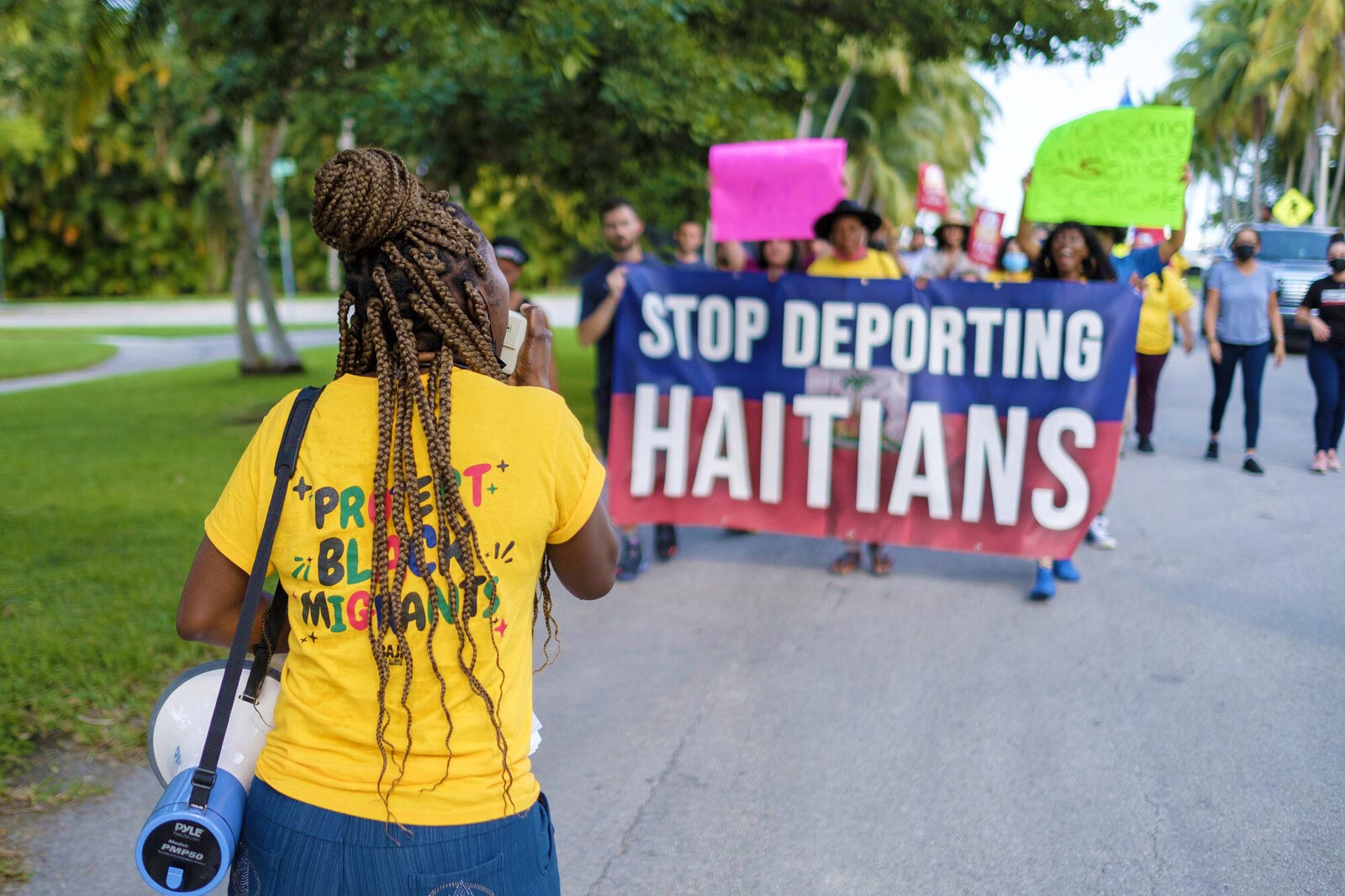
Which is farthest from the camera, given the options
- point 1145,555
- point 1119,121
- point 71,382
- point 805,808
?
point 71,382

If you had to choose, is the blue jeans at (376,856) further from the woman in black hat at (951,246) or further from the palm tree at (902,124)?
the palm tree at (902,124)

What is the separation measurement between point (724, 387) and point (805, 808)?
10.3ft

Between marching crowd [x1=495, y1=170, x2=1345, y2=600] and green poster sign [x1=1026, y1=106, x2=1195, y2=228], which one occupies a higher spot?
Result: green poster sign [x1=1026, y1=106, x2=1195, y2=228]

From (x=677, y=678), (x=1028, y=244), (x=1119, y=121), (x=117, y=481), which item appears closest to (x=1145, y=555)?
(x=1028, y=244)

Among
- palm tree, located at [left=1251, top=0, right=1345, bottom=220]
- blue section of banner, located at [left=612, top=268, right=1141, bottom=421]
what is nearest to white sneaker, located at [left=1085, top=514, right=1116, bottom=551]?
blue section of banner, located at [left=612, top=268, right=1141, bottom=421]

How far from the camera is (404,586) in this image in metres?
1.67

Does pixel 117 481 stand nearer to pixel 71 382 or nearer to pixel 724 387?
pixel 724 387

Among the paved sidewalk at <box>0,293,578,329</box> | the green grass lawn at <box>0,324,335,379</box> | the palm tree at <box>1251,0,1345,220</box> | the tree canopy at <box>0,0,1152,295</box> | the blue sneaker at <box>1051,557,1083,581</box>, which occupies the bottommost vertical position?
the paved sidewalk at <box>0,293,578,329</box>

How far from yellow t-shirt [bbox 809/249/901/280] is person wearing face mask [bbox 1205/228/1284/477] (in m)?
4.41

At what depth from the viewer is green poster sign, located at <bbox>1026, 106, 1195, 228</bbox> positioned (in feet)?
19.8

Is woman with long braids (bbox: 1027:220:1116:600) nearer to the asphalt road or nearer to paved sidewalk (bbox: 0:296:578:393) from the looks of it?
the asphalt road

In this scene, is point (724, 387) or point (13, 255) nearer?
point (724, 387)

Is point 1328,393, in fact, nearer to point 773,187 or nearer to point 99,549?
point 773,187

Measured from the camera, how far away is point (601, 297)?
254 inches
